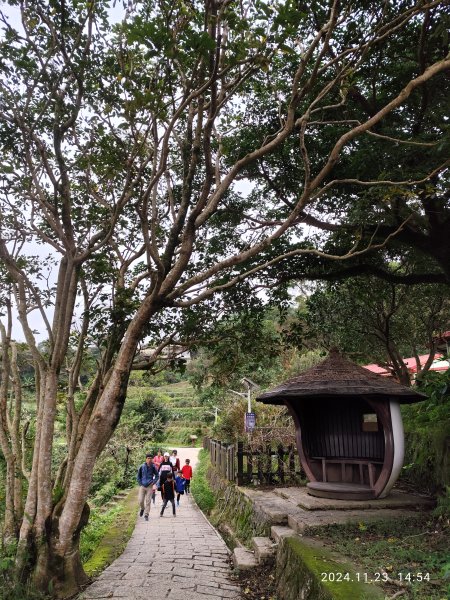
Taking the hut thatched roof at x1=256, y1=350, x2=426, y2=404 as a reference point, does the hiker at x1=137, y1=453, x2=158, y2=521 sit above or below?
below

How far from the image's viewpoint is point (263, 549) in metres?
7.20

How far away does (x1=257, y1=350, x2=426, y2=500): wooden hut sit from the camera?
8211mm

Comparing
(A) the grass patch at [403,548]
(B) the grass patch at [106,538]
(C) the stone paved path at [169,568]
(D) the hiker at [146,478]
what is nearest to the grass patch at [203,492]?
(B) the grass patch at [106,538]

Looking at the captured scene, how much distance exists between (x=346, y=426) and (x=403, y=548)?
15.0 feet

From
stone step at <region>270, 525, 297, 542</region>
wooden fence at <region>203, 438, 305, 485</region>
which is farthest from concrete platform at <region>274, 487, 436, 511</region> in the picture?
wooden fence at <region>203, 438, 305, 485</region>

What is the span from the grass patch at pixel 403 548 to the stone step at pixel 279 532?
Answer: 1.60 feet

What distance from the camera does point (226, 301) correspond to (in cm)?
923

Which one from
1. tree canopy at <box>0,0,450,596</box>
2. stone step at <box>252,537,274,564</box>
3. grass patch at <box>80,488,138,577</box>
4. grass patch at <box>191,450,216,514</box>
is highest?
tree canopy at <box>0,0,450,596</box>

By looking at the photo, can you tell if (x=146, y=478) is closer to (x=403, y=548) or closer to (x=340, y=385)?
(x=340, y=385)

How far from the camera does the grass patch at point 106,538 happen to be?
8.54m

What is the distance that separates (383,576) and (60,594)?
4.47m

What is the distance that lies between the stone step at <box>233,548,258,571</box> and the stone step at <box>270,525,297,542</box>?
47 cm

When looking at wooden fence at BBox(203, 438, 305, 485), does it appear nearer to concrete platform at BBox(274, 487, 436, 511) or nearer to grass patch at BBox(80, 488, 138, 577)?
grass patch at BBox(80, 488, 138, 577)

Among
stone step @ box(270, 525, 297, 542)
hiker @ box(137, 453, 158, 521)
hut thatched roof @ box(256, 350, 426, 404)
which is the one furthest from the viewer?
hiker @ box(137, 453, 158, 521)
